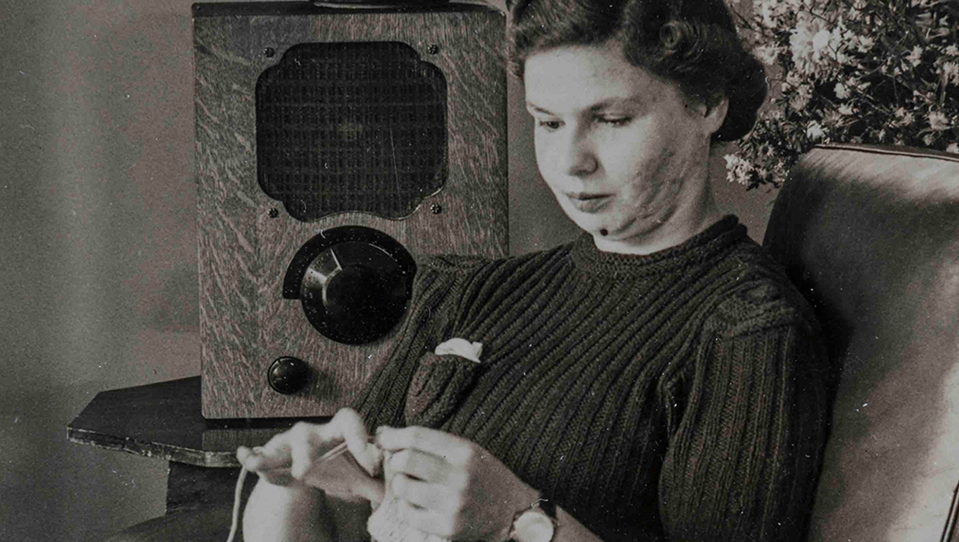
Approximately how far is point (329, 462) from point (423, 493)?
0.09 meters

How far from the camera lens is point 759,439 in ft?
2.53

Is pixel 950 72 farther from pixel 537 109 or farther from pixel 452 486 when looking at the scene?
pixel 452 486

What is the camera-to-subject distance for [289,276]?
125cm

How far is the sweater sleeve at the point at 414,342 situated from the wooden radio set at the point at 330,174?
0.22 metres

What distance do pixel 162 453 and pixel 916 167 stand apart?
2.71 ft

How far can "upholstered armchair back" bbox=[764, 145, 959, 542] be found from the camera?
0.71 metres

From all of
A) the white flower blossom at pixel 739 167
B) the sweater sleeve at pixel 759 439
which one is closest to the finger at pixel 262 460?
the sweater sleeve at pixel 759 439

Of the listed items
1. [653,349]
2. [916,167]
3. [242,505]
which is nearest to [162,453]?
[242,505]

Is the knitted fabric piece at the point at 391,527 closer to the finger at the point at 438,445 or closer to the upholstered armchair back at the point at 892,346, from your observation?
the finger at the point at 438,445

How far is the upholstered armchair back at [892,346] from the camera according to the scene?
2.31ft

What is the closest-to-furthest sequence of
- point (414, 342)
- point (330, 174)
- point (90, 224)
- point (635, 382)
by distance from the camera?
point (635, 382) < point (414, 342) < point (330, 174) < point (90, 224)

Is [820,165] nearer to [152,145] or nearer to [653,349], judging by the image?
[653,349]

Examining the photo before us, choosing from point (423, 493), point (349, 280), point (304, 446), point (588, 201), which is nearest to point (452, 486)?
point (423, 493)

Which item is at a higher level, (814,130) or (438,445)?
(814,130)
